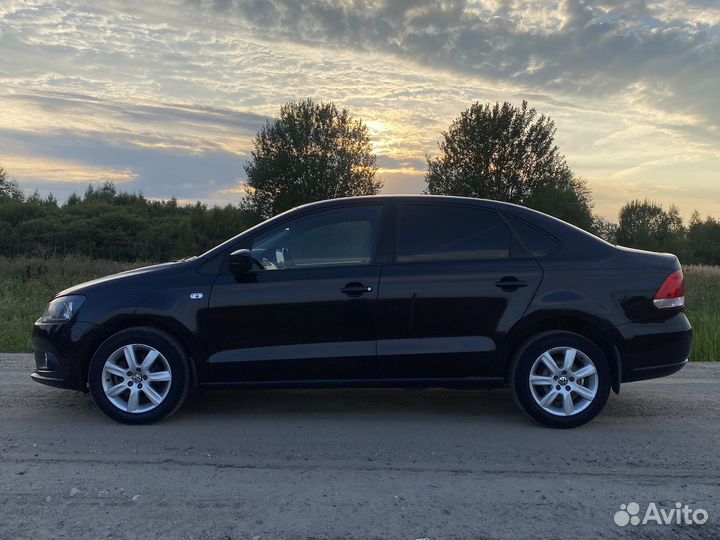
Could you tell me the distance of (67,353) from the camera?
15.9 ft

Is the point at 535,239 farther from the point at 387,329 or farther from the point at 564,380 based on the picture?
the point at 387,329

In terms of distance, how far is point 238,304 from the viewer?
4.82m

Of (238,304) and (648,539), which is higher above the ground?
(238,304)

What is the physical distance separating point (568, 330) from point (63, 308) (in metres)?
4.01

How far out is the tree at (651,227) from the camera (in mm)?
62781

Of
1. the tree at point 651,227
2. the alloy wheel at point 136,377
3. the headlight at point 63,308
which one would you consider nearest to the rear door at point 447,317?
the alloy wheel at point 136,377

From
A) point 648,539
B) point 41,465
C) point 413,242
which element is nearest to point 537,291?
point 413,242

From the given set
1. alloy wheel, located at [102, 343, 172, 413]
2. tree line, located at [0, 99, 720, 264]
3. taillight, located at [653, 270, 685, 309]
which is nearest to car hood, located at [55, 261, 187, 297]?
alloy wheel, located at [102, 343, 172, 413]

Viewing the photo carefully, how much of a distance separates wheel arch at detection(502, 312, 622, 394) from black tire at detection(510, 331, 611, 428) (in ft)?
0.26

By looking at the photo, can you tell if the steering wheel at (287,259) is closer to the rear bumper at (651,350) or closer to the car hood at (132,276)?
the car hood at (132,276)

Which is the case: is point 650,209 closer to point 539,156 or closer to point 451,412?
point 539,156

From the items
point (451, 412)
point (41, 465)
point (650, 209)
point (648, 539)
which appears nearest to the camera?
point (648, 539)

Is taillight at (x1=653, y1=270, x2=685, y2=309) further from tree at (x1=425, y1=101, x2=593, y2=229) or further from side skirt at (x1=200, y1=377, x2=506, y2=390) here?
tree at (x1=425, y1=101, x2=593, y2=229)

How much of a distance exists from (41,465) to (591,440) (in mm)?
3784
